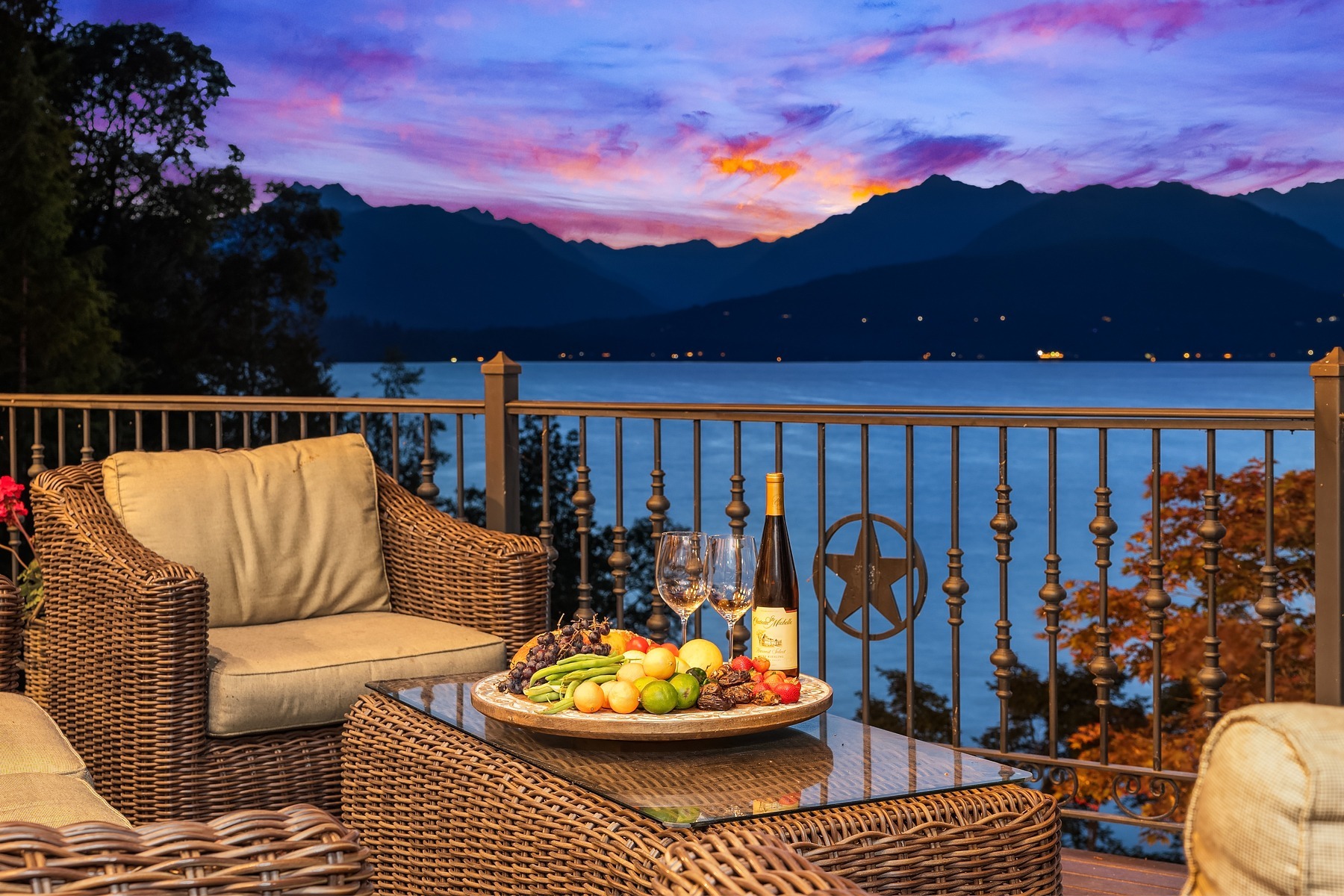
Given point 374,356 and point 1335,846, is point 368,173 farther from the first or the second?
point 1335,846

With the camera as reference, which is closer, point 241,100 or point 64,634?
point 64,634

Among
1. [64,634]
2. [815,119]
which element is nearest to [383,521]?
[64,634]

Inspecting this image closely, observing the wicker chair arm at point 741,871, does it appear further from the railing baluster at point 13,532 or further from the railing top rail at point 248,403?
the railing top rail at point 248,403

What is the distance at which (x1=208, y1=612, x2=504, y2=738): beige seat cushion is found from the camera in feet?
8.43

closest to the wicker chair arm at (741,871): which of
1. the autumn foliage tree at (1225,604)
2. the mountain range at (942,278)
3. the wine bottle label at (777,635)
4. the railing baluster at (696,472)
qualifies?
the wine bottle label at (777,635)

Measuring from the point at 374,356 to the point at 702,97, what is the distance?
7.70 metres

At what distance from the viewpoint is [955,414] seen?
301 cm

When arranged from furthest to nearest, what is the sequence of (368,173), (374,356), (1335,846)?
(374,356), (368,173), (1335,846)

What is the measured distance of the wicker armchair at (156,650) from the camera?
253 cm

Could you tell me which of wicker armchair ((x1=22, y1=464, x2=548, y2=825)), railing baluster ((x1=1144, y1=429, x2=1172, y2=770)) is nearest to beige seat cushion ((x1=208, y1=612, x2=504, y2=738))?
wicker armchair ((x1=22, y1=464, x2=548, y2=825))

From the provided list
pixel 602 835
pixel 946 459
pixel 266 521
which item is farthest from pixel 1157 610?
pixel 946 459

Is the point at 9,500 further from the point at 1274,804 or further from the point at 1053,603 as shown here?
the point at 1274,804

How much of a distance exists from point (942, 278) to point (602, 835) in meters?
20.1

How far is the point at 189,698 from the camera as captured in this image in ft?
8.33
